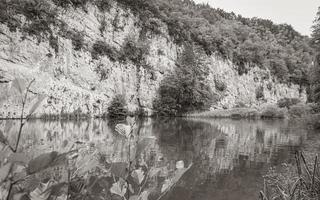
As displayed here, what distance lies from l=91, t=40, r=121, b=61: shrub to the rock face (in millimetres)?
418

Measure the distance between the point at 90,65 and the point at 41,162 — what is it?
3283cm

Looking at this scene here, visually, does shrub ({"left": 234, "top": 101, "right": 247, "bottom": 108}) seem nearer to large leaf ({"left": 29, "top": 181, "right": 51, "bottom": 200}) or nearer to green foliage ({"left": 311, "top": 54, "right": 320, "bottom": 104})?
green foliage ({"left": 311, "top": 54, "right": 320, "bottom": 104})

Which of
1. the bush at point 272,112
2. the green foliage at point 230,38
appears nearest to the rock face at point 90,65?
the green foliage at point 230,38

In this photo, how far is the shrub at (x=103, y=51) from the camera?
34103 mm

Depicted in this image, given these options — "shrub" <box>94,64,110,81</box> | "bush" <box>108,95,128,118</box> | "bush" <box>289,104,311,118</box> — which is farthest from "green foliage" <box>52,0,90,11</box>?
"bush" <box>289,104,311,118</box>

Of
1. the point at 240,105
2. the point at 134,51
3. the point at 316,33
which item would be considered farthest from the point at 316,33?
the point at 240,105

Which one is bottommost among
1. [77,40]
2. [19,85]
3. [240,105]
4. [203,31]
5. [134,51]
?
[19,85]

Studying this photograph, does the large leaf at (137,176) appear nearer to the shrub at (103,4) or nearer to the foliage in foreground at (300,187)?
the foliage in foreground at (300,187)

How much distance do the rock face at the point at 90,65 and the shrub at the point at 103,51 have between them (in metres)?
0.42

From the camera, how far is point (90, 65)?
33.0 meters

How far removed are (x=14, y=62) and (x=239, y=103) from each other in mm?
38448

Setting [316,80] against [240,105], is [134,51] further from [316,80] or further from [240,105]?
[240,105]

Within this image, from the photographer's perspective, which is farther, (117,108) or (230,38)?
(230,38)

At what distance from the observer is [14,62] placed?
26.0 meters
